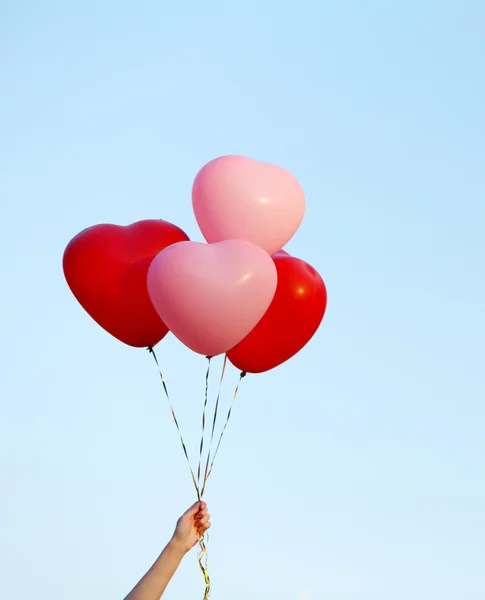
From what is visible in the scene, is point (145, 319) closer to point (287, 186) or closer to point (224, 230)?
point (224, 230)

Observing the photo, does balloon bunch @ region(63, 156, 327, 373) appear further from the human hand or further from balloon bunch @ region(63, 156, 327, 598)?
the human hand

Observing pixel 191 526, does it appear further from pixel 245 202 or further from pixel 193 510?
pixel 245 202

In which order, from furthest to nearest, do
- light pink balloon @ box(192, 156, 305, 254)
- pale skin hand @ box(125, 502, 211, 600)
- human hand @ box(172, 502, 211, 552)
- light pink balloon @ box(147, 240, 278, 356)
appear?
light pink balloon @ box(192, 156, 305, 254) → light pink balloon @ box(147, 240, 278, 356) → human hand @ box(172, 502, 211, 552) → pale skin hand @ box(125, 502, 211, 600)

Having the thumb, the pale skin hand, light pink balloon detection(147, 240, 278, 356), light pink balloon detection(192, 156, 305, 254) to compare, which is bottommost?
the pale skin hand

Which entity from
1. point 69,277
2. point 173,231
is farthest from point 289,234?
point 69,277

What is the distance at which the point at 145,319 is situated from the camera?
585 centimetres

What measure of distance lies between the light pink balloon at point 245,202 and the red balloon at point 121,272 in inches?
13.8

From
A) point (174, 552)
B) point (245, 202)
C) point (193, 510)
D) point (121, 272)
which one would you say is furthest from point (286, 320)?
point (174, 552)

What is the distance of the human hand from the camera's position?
4680mm

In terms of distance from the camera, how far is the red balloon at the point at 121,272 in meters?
5.80

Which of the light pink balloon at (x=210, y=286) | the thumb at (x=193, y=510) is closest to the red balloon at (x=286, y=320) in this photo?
the light pink balloon at (x=210, y=286)

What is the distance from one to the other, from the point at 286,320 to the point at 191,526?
5.33 feet

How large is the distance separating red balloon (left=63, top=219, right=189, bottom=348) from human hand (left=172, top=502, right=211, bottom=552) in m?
1.36

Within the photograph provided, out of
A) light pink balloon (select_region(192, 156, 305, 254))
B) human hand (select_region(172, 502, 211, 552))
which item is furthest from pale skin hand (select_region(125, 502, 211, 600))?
light pink balloon (select_region(192, 156, 305, 254))
